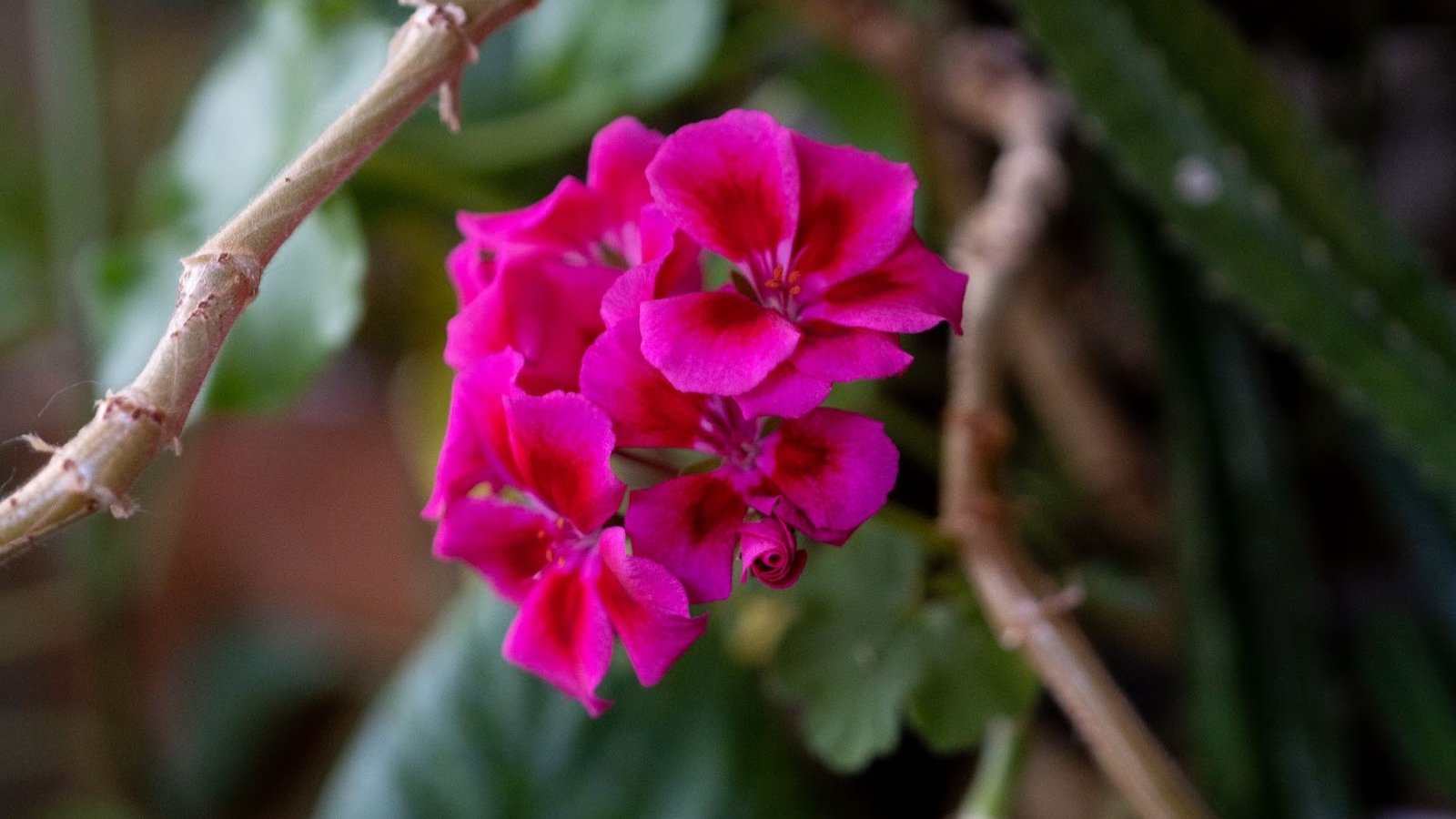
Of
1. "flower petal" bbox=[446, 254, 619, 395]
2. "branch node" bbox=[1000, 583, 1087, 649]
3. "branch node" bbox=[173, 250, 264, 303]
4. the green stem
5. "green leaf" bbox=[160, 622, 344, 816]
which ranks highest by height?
"branch node" bbox=[173, 250, 264, 303]

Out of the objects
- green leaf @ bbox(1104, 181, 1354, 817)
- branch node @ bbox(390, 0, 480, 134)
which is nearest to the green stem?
green leaf @ bbox(1104, 181, 1354, 817)

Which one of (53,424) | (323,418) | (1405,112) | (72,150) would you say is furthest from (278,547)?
(1405,112)

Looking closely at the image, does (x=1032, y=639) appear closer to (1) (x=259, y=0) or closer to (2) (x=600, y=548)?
(2) (x=600, y=548)

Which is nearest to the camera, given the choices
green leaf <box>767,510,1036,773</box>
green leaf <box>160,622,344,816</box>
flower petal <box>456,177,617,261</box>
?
flower petal <box>456,177,617,261</box>

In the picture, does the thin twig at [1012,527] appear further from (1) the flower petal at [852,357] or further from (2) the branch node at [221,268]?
(2) the branch node at [221,268]

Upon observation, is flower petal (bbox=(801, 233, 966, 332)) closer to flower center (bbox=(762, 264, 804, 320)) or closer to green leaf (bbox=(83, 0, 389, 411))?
flower center (bbox=(762, 264, 804, 320))

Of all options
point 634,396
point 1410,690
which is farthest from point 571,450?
point 1410,690

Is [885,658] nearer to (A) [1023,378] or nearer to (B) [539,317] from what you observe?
(B) [539,317]
